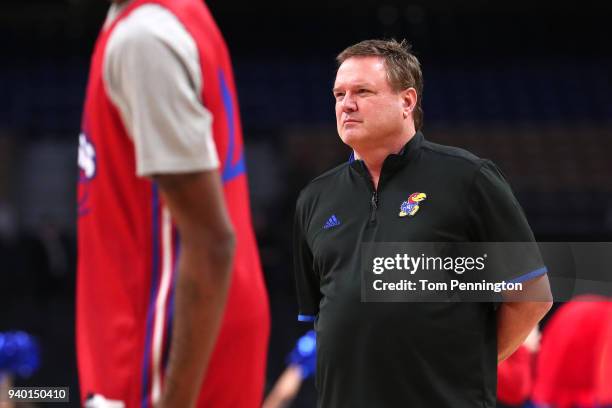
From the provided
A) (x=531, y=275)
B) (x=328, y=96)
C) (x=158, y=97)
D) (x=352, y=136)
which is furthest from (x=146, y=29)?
(x=328, y=96)

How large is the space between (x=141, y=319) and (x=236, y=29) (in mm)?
15693

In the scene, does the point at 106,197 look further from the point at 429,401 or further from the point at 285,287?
the point at 285,287

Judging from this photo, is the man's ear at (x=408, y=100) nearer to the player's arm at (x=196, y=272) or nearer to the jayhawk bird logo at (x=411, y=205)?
the jayhawk bird logo at (x=411, y=205)

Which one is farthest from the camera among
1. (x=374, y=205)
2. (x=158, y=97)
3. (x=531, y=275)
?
(x=374, y=205)

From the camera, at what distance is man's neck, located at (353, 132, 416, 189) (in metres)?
2.78

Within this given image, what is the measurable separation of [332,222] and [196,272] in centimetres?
141

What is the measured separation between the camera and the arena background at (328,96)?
13.1m

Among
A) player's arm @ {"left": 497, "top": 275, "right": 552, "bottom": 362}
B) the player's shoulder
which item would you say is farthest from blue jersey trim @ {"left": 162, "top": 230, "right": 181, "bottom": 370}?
player's arm @ {"left": 497, "top": 275, "right": 552, "bottom": 362}

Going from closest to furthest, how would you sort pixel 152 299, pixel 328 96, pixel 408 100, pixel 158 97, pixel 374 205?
pixel 158 97, pixel 152 299, pixel 374 205, pixel 408 100, pixel 328 96

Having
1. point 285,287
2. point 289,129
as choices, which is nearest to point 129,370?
point 285,287

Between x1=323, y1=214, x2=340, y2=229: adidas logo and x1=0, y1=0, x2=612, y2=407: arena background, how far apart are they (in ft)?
27.7

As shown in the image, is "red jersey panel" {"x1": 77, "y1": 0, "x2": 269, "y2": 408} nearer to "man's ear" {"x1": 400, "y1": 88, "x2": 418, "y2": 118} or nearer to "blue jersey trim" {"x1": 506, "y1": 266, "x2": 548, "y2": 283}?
"blue jersey trim" {"x1": 506, "y1": 266, "x2": 548, "y2": 283}

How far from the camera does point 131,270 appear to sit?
4.88 ft

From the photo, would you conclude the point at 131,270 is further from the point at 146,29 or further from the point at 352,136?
the point at 352,136
